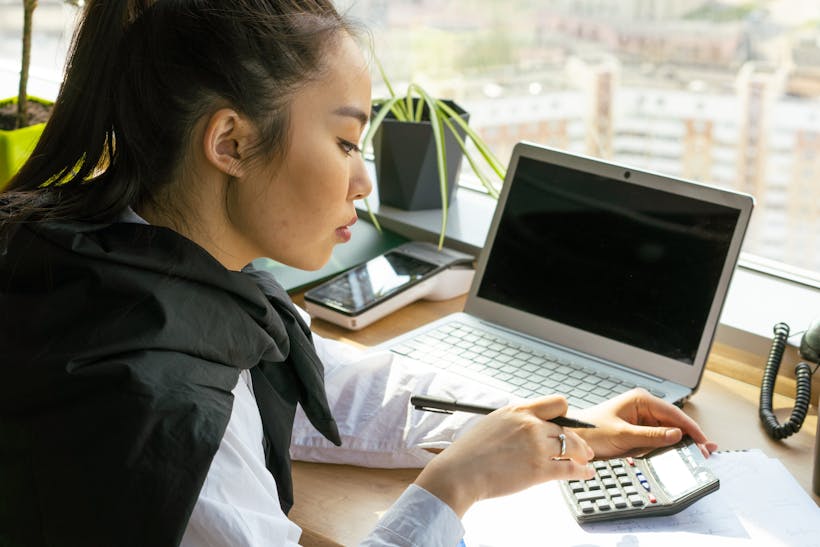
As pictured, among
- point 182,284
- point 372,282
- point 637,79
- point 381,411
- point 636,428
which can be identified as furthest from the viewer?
point 637,79

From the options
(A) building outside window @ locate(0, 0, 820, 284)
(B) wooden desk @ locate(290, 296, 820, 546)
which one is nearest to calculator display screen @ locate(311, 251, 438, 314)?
(B) wooden desk @ locate(290, 296, 820, 546)

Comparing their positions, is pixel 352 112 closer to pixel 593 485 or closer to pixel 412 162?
pixel 593 485

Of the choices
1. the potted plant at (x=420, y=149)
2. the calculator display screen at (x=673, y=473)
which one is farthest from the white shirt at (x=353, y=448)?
the potted plant at (x=420, y=149)

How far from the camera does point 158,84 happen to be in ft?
3.03

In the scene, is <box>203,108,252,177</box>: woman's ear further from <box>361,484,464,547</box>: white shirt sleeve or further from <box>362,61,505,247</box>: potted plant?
<box>362,61,505,247</box>: potted plant

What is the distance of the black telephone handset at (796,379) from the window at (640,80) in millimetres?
647

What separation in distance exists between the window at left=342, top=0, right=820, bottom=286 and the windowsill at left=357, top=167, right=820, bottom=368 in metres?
0.28

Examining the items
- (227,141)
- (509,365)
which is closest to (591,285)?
(509,365)

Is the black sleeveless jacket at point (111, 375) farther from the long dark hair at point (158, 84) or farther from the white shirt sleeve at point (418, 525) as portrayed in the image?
the white shirt sleeve at point (418, 525)

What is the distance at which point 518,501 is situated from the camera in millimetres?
1060

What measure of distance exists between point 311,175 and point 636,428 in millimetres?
498

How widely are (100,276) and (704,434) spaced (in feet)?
2.54

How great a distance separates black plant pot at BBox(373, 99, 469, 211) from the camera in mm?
1736

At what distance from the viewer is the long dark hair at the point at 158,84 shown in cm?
92
